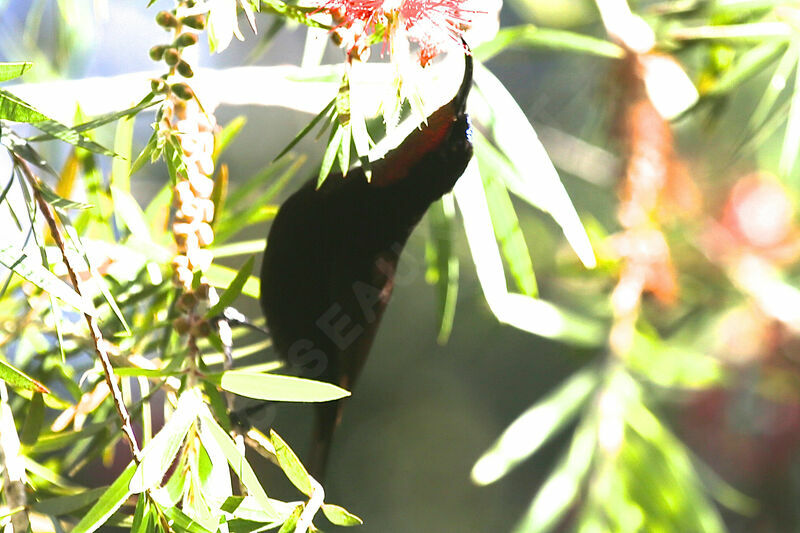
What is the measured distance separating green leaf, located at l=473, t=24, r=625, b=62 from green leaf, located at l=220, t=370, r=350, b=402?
224 mm

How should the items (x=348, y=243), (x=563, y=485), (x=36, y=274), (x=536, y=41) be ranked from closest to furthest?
(x=36, y=274) → (x=348, y=243) → (x=536, y=41) → (x=563, y=485)

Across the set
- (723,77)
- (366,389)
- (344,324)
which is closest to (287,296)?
(344,324)

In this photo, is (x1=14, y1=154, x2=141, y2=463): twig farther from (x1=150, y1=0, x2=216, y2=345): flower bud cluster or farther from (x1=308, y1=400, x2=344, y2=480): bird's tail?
(x1=308, y1=400, x2=344, y2=480): bird's tail

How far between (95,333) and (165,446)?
45 mm

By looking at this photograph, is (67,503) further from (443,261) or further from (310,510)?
(443,261)

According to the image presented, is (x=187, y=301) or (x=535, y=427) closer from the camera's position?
(x=187, y=301)

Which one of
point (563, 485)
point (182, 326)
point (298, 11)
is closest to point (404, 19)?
point (298, 11)

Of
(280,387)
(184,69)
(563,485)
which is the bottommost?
(563,485)

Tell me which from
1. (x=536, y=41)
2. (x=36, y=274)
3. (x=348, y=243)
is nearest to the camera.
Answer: (x=36, y=274)

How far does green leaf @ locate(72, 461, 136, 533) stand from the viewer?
0.28 m

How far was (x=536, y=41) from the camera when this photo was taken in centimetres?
49

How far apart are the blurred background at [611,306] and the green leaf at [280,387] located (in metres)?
0.12

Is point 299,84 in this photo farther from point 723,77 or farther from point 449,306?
point 723,77

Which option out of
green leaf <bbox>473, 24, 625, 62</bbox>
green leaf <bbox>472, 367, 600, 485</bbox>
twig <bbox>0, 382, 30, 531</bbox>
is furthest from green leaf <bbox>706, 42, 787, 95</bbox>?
twig <bbox>0, 382, 30, 531</bbox>
